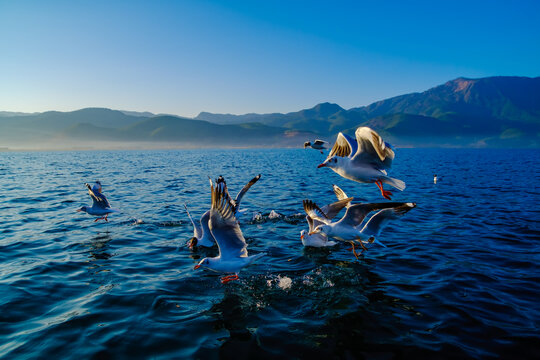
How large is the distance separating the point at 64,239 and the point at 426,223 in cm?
1472

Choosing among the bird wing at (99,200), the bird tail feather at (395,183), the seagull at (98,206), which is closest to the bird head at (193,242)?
the seagull at (98,206)

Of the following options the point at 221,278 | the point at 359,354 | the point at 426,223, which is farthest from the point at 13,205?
Answer: the point at 426,223

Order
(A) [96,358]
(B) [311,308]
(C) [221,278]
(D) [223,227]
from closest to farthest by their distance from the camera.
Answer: (A) [96,358] → (B) [311,308] → (D) [223,227] → (C) [221,278]

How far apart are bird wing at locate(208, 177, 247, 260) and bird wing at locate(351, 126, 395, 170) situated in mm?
3775

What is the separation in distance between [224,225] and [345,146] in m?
4.74

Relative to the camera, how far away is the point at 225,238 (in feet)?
24.9

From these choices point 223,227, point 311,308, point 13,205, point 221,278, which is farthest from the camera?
point 13,205

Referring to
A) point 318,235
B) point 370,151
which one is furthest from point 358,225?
point 370,151

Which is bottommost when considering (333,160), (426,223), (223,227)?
(426,223)

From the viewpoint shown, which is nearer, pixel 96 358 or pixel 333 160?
pixel 96 358

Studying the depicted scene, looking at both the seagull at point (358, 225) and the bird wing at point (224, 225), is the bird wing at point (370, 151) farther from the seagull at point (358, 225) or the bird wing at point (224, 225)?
the bird wing at point (224, 225)

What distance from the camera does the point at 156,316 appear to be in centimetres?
626

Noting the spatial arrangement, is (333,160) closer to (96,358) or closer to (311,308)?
(311,308)

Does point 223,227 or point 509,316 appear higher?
point 223,227
